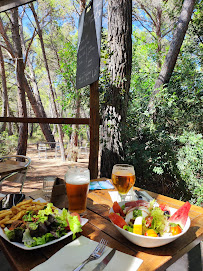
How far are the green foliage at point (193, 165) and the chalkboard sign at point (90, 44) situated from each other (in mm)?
2026

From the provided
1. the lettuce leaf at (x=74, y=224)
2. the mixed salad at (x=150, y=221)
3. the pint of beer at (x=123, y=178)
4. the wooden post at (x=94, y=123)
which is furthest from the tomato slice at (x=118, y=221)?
the wooden post at (x=94, y=123)

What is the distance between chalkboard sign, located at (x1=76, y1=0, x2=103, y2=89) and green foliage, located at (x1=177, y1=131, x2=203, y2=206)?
2026mm

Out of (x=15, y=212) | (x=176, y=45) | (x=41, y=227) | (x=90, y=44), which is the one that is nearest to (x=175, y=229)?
(x=41, y=227)

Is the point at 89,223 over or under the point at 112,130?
under

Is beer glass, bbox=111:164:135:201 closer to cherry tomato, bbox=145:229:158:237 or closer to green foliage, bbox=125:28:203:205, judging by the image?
cherry tomato, bbox=145:229:158:237

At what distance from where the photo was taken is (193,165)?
3.02 m

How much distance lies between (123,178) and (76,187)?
23cm

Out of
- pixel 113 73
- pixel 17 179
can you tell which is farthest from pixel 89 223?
pixel 113 73

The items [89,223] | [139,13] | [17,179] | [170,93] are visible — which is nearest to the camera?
[89,223]

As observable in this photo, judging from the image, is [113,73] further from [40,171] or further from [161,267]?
[40,171]

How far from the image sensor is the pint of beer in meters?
0.98

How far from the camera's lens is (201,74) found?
4.09m

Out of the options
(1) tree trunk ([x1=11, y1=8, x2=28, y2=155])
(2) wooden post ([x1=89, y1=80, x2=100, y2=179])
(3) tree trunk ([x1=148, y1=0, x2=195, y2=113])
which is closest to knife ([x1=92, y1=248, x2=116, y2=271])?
(2) wooden post ([x1=89, y1=80, x2=100, y2=179])

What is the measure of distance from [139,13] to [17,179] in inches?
365
